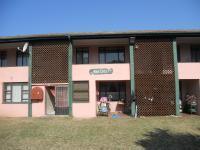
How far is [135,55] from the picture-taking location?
17938 millimetres

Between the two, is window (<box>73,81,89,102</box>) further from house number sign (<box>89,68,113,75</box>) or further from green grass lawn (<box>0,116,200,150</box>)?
green grass lawn (<box>0,116,200,150</box>)

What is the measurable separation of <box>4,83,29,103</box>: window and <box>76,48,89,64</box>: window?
4722mm

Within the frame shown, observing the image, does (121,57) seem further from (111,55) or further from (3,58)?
(3,58)

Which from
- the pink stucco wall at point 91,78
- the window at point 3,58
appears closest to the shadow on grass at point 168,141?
the pink stucco wall at point 91,78

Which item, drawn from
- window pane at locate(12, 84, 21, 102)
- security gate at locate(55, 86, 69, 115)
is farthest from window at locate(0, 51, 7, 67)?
security gate at locate(55, 86, 69, 115)

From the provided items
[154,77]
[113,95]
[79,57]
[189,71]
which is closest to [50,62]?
[79,57]

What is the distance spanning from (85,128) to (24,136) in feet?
10.4

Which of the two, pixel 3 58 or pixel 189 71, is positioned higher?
pixel 3 58

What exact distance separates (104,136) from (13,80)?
1100 centimetres

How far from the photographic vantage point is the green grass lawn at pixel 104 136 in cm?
950

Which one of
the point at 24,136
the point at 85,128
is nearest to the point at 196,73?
the point at 85,128

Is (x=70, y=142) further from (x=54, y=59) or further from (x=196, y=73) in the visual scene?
(x=196, y=73)

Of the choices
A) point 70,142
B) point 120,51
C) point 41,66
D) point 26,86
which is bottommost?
point 70,142

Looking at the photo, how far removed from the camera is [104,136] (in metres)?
10.9
